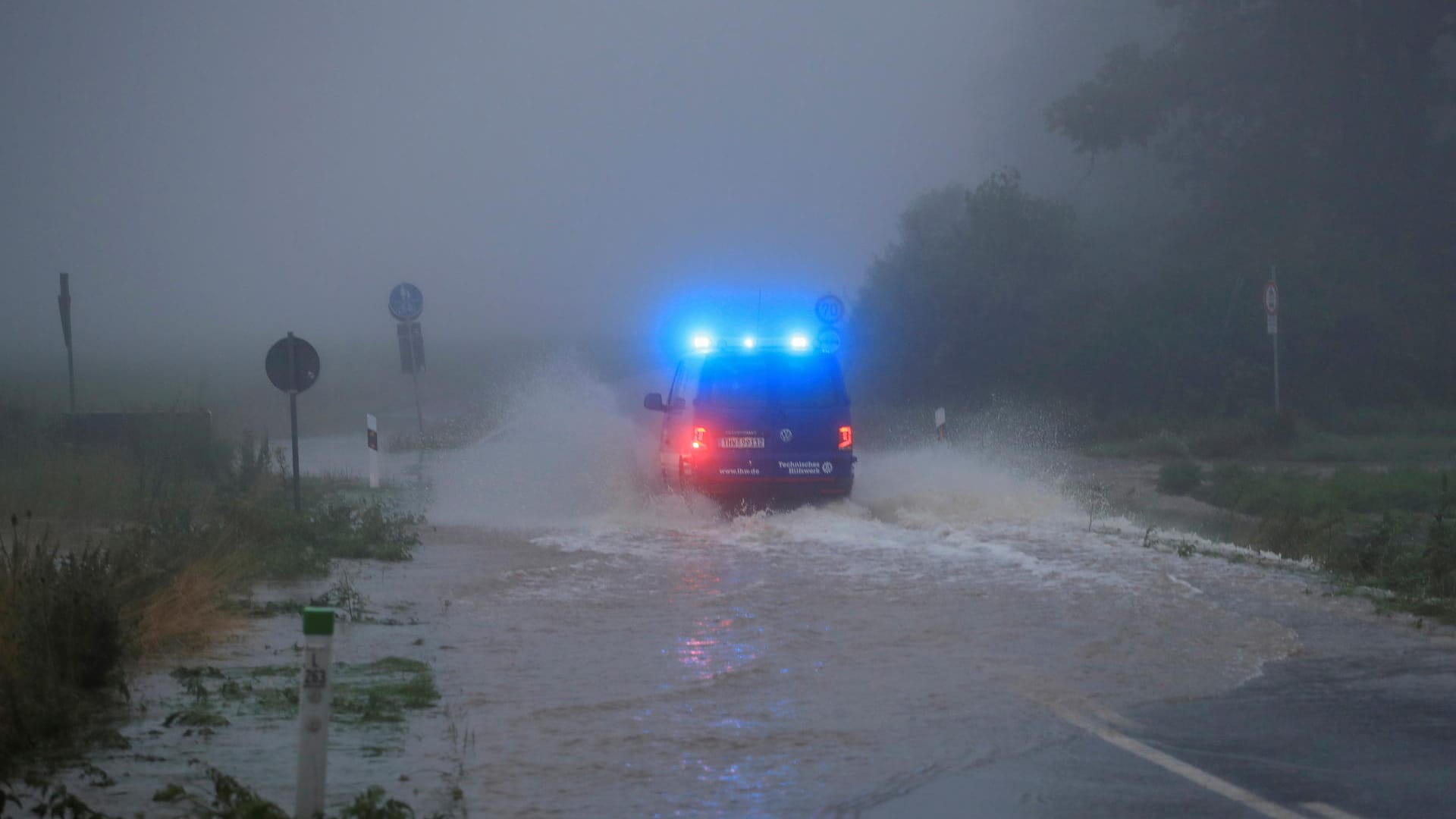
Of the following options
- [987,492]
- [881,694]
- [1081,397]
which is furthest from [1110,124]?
[881,694]

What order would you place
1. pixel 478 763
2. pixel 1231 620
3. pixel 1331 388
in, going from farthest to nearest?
pixel 1331 388
pixel 1231 620
pixel 478 763

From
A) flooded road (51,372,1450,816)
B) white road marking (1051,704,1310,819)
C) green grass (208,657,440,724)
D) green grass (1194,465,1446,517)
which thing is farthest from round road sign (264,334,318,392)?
white road marking (1051,704,1310,819)

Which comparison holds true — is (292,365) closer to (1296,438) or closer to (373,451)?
(373,451)

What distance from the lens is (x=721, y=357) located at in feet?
56.2

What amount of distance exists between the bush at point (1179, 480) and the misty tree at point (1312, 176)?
14.7m

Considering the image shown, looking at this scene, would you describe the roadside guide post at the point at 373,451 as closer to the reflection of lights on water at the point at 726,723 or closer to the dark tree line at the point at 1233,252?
the reflection of lights on water at the point at 726,723

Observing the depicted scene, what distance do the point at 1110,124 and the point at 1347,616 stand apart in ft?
119

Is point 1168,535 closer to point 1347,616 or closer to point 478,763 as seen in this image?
point 1347,616

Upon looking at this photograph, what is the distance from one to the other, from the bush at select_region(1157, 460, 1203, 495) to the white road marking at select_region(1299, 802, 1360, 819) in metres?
16.6

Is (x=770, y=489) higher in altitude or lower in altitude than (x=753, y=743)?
higher

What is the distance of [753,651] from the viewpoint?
9.54m

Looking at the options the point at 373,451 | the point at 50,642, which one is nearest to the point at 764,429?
the point at 373,451

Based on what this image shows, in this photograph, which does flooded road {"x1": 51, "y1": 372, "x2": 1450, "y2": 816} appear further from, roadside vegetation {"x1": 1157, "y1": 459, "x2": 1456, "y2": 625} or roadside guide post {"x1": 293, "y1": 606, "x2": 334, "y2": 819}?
roadside guide post {"x1": 293, "y1": 606, "x2": 334, "y2": 819}

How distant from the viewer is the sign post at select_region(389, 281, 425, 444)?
1101 inches
